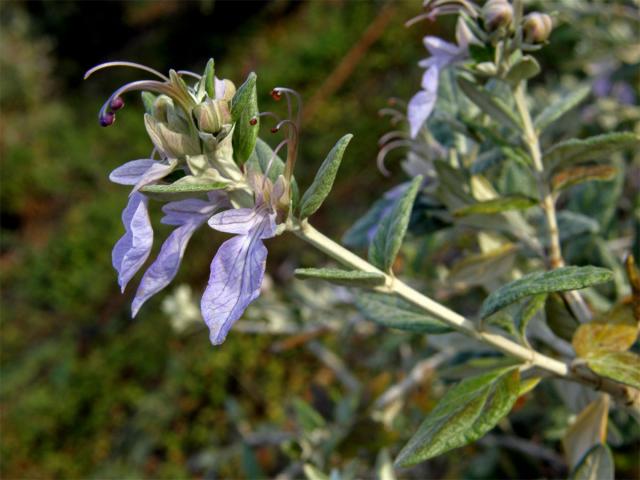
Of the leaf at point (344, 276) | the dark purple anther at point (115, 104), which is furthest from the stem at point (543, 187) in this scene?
the dark purple anther at point (115, 104)

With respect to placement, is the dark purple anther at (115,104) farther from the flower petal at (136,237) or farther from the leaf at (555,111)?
the leaf at (555,111)

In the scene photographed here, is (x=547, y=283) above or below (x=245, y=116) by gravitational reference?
below

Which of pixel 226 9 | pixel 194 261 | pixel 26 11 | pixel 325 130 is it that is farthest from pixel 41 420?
pixel 26 11

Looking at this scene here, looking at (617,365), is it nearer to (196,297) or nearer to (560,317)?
(560,317)

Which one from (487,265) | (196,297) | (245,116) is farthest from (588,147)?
(196,297)

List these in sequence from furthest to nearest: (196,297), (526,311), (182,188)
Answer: (196,297)
(526,311)
(182,188)

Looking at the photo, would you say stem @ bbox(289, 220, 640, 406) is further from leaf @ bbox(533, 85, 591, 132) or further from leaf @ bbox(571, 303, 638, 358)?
leaf @ bbox(533, 85, 591, 132)

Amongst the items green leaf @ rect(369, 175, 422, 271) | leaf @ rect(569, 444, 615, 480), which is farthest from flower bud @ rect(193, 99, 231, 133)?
leaf @ rect(569, 444, 615, 480)
